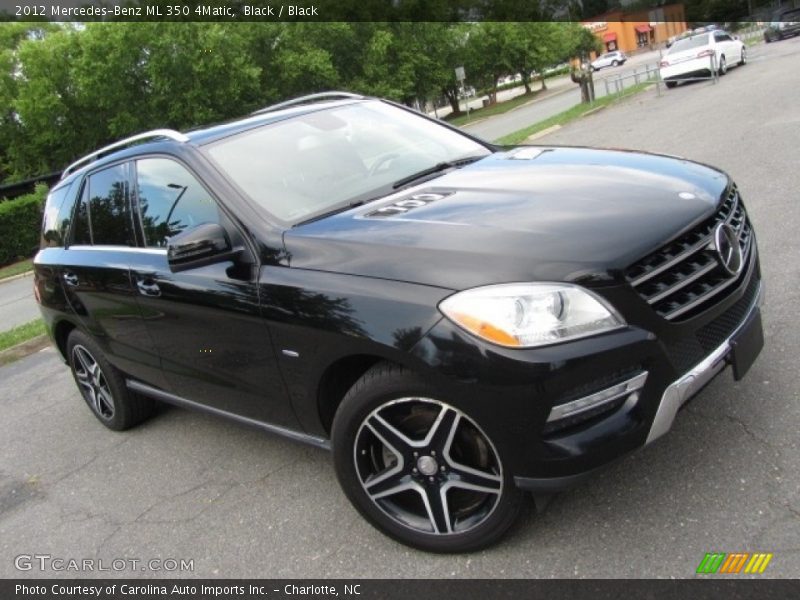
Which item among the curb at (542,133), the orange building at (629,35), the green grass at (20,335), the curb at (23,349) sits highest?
the orange building at (629,35)

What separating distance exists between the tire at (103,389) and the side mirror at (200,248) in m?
1.79

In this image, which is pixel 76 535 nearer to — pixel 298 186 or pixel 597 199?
pixel 298 186

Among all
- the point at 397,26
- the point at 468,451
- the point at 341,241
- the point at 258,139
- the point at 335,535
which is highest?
the point at 397,26

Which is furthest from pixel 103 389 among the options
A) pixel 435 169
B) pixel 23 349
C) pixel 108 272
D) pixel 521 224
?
pixel 23 349

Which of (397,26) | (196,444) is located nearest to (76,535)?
(196,444)

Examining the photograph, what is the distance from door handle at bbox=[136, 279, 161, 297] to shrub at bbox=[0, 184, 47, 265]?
70.9 feet

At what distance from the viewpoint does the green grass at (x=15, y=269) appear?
66.6 feet

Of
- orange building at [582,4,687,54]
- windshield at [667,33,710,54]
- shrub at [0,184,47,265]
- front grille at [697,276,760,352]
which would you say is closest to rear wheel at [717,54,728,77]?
windshield at [667,33,710,54]

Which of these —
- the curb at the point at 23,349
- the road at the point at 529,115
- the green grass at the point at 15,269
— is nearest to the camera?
the curb at the point at 23,349

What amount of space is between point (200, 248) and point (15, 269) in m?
21.0

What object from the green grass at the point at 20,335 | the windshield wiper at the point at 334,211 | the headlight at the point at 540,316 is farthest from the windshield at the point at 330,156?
the green grass at the point at 20,335

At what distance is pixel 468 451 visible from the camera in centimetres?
270

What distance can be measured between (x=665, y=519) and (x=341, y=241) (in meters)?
1.68

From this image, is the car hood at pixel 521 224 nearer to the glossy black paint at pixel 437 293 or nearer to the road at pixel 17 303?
the glossy black paint at pixel 437 293
